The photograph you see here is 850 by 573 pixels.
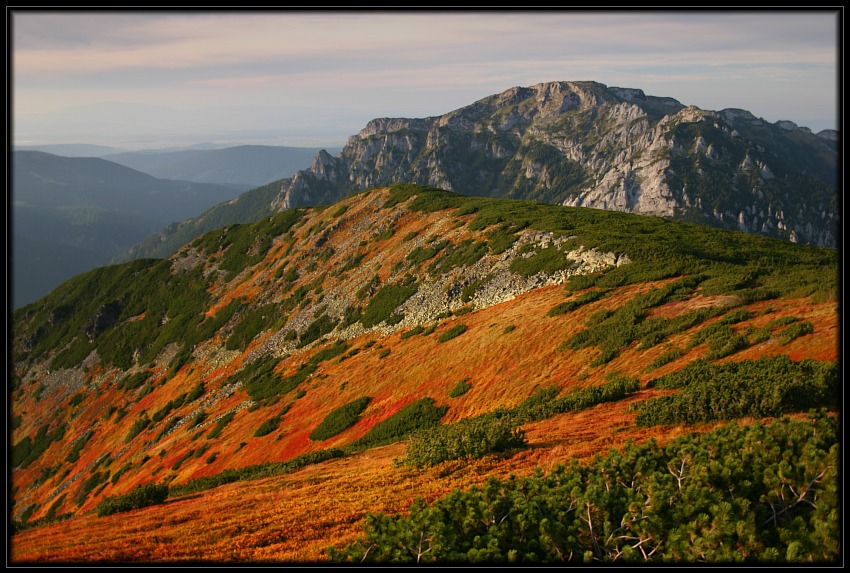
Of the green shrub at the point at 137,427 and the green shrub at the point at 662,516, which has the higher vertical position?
the green shrub at the point at 662,516

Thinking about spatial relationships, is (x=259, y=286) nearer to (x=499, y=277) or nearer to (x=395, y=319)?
(x=395, y=319)

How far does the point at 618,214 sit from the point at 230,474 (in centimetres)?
4955

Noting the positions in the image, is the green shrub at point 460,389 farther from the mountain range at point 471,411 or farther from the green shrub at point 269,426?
the green shrub at point 269,426

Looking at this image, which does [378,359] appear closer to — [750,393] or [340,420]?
[340,420]

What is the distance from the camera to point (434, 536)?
9078 millimetres

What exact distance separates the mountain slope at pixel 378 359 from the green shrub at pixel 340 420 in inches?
5.2

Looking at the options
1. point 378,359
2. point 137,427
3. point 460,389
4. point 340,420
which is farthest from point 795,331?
point 137,427

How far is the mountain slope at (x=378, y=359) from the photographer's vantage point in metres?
15.1

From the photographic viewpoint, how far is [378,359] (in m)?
38.4

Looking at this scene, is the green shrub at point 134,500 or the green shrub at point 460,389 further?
the green shrub at point 460,389

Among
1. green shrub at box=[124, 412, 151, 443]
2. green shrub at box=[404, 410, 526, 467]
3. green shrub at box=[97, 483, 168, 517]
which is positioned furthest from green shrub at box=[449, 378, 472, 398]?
green shrub at box=[124, 412, 151, 443]

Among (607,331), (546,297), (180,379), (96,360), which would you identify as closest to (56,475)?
(180,379)

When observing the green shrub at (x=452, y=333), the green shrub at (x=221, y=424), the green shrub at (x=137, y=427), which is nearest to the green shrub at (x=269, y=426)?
the green shrub at (x=221, y=424)

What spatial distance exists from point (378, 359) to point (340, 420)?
780 centimetres
